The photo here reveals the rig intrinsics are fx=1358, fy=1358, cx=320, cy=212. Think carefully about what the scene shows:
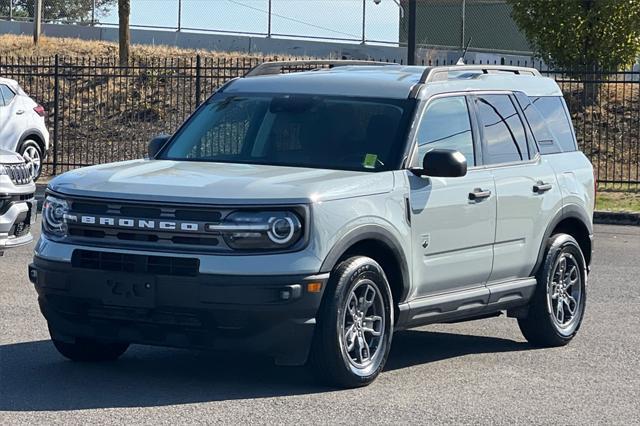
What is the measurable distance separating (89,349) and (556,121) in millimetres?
3854

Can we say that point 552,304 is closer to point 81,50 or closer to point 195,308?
point 195,308

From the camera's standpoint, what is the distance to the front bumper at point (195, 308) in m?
7.20

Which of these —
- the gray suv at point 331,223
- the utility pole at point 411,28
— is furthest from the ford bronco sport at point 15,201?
the utility pole at point 411,28

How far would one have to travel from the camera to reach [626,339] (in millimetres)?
9727

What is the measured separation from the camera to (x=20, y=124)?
2095cm

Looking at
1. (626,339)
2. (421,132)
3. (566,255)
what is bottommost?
(626,339)

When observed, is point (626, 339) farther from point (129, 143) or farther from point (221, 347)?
point (129, 143)

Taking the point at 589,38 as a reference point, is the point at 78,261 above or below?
below

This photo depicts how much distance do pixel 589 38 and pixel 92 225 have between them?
1972cm

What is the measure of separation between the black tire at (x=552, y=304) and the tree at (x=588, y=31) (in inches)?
653

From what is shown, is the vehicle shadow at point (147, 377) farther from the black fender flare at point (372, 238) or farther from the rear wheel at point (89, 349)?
the black fender flare at point (372, 238)

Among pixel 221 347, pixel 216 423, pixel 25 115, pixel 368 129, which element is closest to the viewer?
pixel 216 423

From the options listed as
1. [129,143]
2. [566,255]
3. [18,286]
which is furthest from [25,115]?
[566,255]

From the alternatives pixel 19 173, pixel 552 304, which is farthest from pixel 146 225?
pixel 19 173
